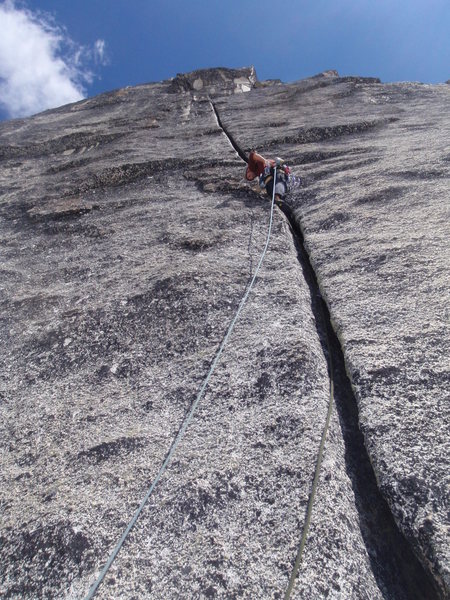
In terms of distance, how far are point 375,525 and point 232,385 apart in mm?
1170

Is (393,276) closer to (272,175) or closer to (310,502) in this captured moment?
(310,502)

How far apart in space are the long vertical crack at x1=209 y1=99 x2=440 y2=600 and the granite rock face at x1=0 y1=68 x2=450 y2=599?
0.01 metres

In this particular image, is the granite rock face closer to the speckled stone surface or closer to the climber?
the speckled stone surface

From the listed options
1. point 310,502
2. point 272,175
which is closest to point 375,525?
point 310,502

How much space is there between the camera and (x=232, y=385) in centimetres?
286

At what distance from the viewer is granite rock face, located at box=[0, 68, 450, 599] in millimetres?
1970

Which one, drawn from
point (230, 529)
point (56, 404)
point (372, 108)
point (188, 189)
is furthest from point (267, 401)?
point (372, 108)

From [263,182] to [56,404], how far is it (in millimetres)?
4026

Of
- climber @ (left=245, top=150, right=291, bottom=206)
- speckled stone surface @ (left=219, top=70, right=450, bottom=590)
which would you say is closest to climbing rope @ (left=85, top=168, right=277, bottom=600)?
speckled stone surface @ (left=219, top=70, right=450, bottom=590)

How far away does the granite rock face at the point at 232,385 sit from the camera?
1.97 m

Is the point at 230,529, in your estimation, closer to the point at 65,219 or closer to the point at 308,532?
the point at 308,532

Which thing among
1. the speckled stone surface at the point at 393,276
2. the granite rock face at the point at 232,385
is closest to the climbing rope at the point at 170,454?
the granite rock face at the point at 232,385

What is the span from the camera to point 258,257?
4285 millimetres

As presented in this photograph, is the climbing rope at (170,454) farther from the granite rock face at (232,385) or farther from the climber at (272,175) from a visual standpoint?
the climber at (272,175)
